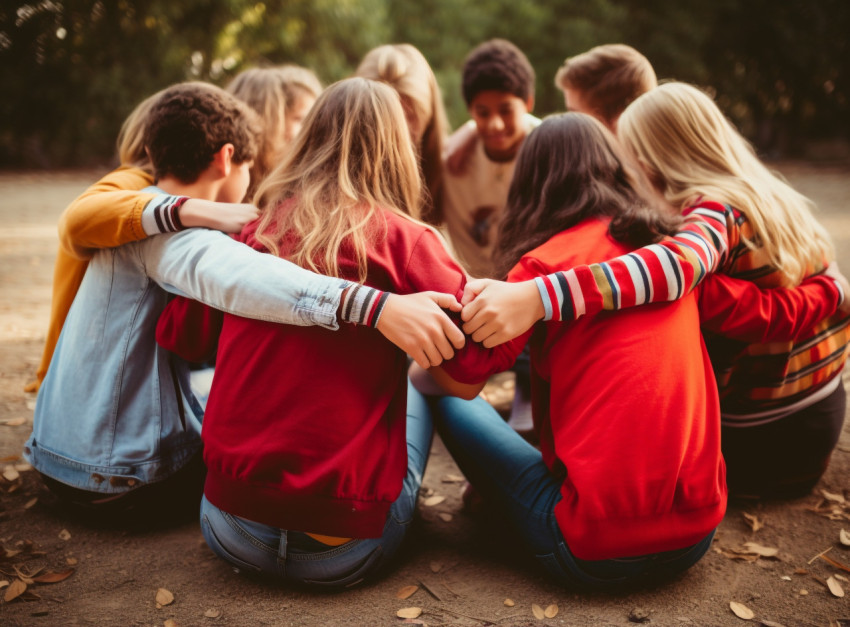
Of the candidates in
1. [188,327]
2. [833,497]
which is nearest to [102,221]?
[188,327]

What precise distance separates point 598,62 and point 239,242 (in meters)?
2.55

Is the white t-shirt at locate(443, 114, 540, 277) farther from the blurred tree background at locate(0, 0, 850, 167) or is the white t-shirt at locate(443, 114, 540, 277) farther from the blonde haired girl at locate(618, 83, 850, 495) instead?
the blurred tree background at locate(0, 0, 850, 167)

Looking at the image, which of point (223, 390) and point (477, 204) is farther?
point (477, 204)

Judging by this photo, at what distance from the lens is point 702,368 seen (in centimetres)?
190

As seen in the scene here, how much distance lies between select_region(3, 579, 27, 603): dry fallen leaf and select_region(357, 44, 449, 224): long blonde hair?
8.28 feet

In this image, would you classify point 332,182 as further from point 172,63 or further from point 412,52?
point 172,63

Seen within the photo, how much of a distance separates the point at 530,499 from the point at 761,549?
92 cm

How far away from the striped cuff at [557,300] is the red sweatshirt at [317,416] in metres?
0.25

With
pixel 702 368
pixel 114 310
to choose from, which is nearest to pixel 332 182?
pixel 114 310

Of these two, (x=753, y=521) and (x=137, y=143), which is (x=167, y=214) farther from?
(x=753, y=521)

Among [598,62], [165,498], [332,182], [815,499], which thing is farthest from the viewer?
[598,62]

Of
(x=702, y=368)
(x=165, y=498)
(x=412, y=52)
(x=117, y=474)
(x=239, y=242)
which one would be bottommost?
(x=165, y=498)

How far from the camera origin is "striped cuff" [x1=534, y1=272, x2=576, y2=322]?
1.84m

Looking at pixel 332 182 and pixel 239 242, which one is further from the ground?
pixel 332 182
